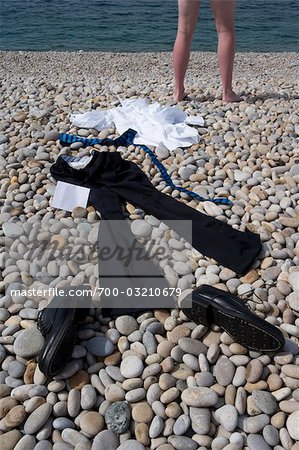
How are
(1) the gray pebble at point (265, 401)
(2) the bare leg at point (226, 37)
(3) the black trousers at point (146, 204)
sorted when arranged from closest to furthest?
(1) the gray pebble at point (265, 401) → (3) the black trousers at point (146, 204) → (2) the bare leg at point (226, 37)

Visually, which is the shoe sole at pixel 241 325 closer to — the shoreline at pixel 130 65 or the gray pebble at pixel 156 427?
the gray pebble at pixel 156 427

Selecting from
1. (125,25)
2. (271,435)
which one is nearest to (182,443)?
(271,435)

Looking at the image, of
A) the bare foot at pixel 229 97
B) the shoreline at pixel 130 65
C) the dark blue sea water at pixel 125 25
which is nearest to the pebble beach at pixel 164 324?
the bare foot at pixel 229 97

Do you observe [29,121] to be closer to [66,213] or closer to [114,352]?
[66,213]

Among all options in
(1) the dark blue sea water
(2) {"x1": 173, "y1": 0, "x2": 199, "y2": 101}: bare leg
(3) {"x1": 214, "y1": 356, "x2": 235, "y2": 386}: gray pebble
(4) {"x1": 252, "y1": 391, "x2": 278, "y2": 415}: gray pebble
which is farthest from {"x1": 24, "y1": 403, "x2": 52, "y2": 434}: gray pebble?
(1) the dark blue sea water

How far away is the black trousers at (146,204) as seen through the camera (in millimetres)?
2266

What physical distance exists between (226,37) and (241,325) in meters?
2.87

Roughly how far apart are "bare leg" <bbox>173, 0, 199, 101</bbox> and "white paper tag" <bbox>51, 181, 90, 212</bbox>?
75.6 inches

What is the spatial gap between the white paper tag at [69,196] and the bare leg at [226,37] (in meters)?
2.02

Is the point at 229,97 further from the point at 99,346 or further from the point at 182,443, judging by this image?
the point at 182,443

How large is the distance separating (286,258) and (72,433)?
4.28 feet

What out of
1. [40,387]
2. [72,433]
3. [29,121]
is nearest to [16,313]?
[40,387]

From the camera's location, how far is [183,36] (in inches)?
152

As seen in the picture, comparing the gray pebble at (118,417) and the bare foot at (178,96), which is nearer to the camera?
the gray pebble at (118,417)
